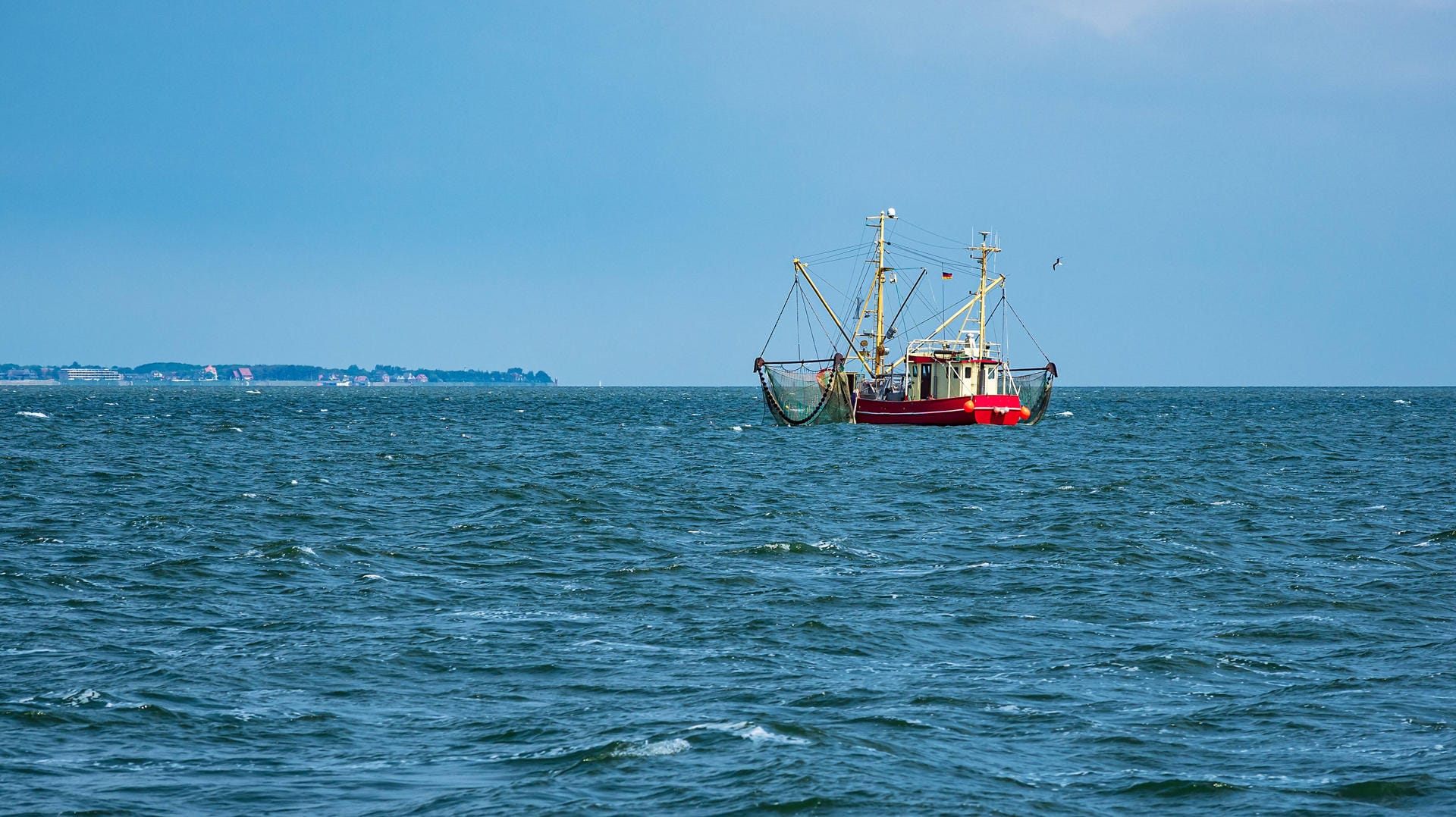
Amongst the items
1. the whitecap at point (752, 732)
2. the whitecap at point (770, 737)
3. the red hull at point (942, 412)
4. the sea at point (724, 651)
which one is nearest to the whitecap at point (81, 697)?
the sea at point (724, 651)

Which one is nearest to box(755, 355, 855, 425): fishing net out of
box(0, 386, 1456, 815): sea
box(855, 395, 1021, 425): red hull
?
box(855, 395, 1021, 425): red hull

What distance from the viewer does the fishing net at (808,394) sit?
265 ft

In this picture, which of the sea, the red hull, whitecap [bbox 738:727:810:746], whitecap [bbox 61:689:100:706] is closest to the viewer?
the sea

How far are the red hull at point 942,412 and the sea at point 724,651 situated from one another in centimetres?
3565

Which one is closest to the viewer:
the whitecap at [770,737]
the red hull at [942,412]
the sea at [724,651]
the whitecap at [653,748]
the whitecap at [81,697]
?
the sea at [724,651]

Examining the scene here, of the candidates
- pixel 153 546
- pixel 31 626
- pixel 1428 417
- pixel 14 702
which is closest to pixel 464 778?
pixel 14 702

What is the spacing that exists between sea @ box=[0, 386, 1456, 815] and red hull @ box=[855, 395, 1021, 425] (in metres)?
35.6

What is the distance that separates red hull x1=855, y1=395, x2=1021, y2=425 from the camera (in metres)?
76.2

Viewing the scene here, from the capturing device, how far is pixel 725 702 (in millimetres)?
14805

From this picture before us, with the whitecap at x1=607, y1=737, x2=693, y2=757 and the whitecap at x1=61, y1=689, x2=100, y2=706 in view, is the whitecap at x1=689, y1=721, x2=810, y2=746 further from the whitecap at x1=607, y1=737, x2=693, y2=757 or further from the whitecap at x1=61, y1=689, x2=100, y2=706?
the whitecap at x1=61, y1=689, x2=100, y2=706

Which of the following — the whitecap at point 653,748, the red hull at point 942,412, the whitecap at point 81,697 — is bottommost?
the whitecap at point 653,748

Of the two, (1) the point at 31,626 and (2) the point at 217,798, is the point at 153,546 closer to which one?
(1) the point at 31,626

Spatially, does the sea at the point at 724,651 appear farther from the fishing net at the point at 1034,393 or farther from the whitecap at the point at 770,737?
the fishing net at the point at 1034,393

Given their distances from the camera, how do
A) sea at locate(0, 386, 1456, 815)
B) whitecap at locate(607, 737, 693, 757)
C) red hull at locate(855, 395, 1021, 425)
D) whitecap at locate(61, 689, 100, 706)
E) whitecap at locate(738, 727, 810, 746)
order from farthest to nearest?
1. red hull at locate(855, 395, 1021, 425)
2. whitecap at locate(61, 689, 100, 706)
3. whitecap at locate(738, 727, 810, 746)
4. whitecap at locate(607, 737, 693, 757)
5. sea at locate(0, 386, 1456, 815)
